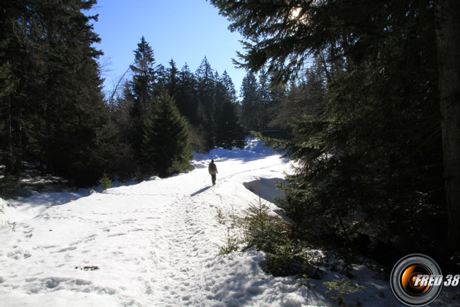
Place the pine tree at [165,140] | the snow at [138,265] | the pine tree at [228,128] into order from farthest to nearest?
the pine tree at [228,128] < the pine tree at [165,140] < the snow at [138,265]

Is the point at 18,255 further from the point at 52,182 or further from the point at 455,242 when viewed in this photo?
the point at 52,182

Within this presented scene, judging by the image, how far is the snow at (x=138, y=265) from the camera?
142 inches

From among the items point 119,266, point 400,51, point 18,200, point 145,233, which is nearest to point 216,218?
point 145,233

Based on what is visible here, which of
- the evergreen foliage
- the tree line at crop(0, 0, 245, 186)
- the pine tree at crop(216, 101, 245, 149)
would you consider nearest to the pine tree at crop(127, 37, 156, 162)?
the tree line at crop(0, 0, 245, 186)

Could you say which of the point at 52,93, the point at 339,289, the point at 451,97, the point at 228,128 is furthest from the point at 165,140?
the point at 228,128

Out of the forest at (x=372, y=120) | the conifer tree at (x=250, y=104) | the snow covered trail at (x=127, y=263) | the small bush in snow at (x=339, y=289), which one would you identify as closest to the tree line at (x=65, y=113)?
the snow covered trail at (x=127, y=263)

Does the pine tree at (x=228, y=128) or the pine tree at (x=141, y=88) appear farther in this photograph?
the pine tree at (x=228, y=128)

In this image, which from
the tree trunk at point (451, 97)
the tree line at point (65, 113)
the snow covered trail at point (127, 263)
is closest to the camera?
the tree trunk at point (451, 97)

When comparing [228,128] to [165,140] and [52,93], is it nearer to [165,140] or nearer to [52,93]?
[165,140]

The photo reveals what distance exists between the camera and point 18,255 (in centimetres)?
528

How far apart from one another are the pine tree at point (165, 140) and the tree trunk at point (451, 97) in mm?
22051

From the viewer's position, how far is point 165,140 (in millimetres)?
25203

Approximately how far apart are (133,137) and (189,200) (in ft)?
71.8

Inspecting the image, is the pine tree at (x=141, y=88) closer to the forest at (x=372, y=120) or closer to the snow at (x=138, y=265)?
the snow at (x=138, y=265)
